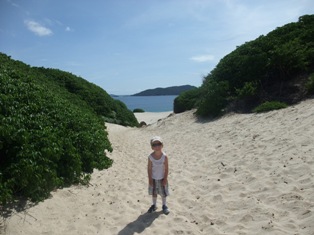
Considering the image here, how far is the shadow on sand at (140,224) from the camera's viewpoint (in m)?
5.00

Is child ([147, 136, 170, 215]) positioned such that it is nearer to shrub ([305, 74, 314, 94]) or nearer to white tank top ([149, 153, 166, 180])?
white tank top ([149, 153, 166, 180])

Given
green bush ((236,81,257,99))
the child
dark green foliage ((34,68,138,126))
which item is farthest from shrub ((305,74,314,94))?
dark green foliage ((34,68,138,126))

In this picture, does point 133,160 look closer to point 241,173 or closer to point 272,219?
point 241,173

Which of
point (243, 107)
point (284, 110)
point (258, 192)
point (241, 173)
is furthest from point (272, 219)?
point (243, 107)

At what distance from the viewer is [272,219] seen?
189 inches

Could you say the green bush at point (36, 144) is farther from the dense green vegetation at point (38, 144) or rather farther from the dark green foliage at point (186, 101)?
the dark green foliage at point (186, 101)

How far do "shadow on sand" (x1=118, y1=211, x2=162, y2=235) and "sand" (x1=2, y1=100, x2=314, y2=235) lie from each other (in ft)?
0.06

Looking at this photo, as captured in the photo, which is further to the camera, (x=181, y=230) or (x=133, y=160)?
(x=133, y=160)

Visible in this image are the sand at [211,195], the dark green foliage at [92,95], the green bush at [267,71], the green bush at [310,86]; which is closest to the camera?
the sand at [211,195]

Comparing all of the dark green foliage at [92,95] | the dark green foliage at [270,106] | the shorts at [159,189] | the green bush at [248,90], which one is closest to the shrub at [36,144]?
the shorts at [159,189]

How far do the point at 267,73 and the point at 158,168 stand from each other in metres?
12.3

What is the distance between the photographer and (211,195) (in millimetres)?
6262

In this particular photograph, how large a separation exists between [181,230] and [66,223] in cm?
194

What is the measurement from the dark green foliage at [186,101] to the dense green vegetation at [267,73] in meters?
3.10
